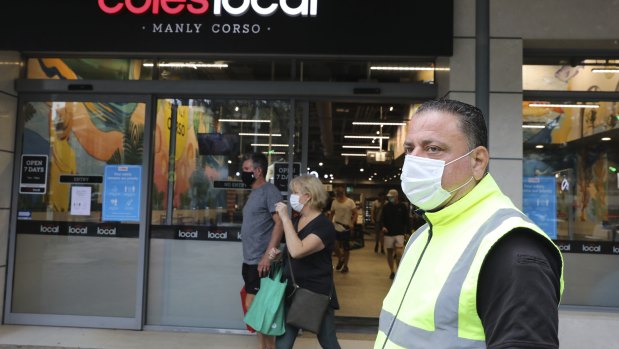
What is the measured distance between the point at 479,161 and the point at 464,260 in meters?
0.34

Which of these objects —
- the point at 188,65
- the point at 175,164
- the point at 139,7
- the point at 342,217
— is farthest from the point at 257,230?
the point at 342,217

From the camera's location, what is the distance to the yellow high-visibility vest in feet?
3.75

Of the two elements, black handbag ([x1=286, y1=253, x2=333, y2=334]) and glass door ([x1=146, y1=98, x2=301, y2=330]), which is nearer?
black handbag ([x1=286, y1=253, x2=333, y2=334])

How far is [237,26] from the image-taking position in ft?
17.2

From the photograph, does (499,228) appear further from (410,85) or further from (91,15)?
(91,15)

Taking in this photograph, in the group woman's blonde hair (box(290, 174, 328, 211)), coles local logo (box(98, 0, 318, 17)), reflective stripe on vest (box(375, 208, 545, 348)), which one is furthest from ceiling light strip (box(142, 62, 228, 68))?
reflective stripe on vest (box(375, 208, 545, 348))

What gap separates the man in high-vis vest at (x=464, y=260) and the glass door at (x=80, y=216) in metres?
4.95

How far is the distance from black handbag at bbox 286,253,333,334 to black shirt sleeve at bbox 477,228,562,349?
2.54 metres

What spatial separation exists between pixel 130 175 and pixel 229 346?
231 centimetres

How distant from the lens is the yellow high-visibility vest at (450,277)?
114cm

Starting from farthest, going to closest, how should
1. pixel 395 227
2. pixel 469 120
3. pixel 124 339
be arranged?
pixel 395 227 < pixel 124 339 < pixel 469 120

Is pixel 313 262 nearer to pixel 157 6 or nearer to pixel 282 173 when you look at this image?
pixel 282 173

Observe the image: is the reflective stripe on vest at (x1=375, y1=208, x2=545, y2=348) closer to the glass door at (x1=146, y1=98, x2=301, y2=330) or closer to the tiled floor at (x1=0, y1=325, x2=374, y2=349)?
the tiled floor at (x1=0, y1=325, x2=374, y2=349)

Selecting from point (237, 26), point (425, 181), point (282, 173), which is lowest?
point (425, 181)
